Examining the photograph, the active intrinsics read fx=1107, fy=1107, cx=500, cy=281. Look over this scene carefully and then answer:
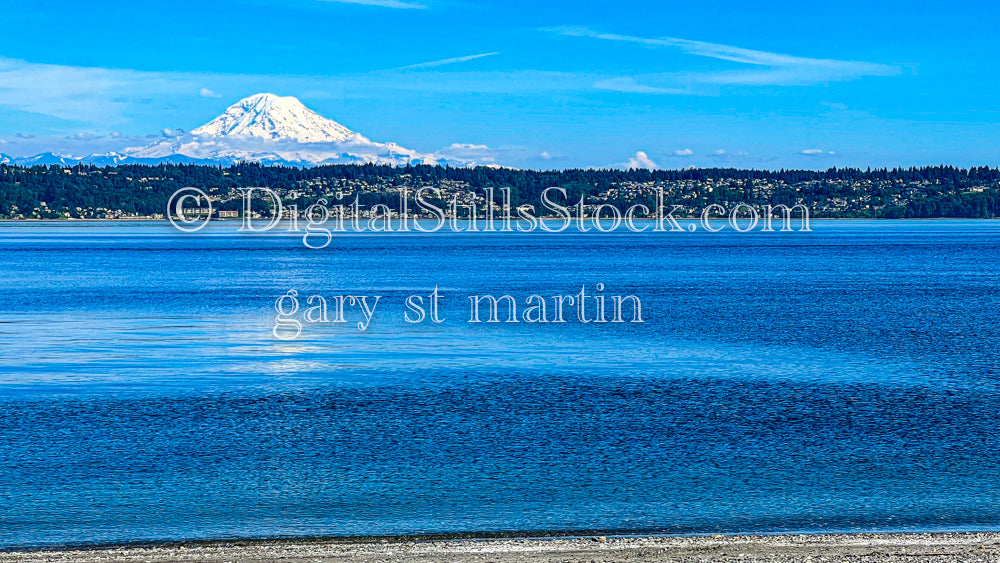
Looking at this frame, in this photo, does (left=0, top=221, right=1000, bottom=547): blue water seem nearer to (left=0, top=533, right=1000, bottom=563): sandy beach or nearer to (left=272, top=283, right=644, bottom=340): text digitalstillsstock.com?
(left=0, top=533, right=1000, bottom=563): sandy beach

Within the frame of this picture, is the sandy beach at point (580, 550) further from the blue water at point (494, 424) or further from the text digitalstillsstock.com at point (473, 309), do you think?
the text digitalstillsstock.com at point (473, 309)

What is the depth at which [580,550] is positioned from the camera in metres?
14.5

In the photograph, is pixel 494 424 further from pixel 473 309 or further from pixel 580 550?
pixel 473 309

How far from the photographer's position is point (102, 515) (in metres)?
17.1

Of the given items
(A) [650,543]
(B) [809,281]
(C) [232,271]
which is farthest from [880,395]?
(C) [232,271]

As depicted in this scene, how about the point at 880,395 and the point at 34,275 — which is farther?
the point at 34,275

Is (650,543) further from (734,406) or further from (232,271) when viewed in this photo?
(232,271)

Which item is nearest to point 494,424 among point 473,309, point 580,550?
point 580,550

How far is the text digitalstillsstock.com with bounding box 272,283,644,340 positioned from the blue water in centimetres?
115

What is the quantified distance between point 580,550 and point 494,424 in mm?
9790

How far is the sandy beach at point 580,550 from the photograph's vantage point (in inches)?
553

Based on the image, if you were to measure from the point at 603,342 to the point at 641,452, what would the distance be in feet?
60.5

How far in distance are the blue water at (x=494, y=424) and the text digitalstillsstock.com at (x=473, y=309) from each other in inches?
45.2

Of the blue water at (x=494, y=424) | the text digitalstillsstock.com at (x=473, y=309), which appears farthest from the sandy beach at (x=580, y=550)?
the text digitalstillsstock.com at (x=473, y=309)
